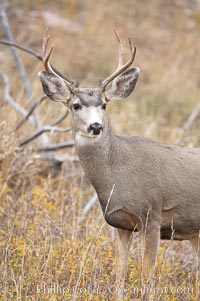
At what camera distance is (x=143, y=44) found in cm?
1418

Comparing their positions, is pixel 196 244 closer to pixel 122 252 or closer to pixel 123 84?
pixel 122 252

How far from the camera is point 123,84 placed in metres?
5.69

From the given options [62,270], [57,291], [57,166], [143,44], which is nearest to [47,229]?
[62,270]

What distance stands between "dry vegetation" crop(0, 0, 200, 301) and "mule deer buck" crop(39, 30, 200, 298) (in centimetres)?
27

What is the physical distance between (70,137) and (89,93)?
3.35 m

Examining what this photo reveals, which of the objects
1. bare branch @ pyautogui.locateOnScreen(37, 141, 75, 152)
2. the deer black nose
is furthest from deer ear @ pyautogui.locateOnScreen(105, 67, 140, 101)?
bare branch @ pyautogui.locateOnScreen(37, 141, 75, 152)

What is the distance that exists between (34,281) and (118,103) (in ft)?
19.9

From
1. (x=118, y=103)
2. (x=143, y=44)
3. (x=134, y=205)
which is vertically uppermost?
(x=143, y=44)

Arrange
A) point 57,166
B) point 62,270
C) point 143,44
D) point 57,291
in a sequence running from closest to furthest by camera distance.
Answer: point 57,291 < point 62,270 < point 57,166 < point 143,44

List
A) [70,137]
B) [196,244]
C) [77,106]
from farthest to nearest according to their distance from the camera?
[70,137] → [196,244] → [77,106]

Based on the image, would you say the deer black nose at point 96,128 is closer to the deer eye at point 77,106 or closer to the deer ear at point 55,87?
the deer eye at point 77,106

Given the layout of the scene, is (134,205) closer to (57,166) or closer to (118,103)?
(57,166)

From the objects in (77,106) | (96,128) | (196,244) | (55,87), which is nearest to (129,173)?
(96,128)

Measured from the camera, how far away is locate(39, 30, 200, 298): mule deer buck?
17.3ft
